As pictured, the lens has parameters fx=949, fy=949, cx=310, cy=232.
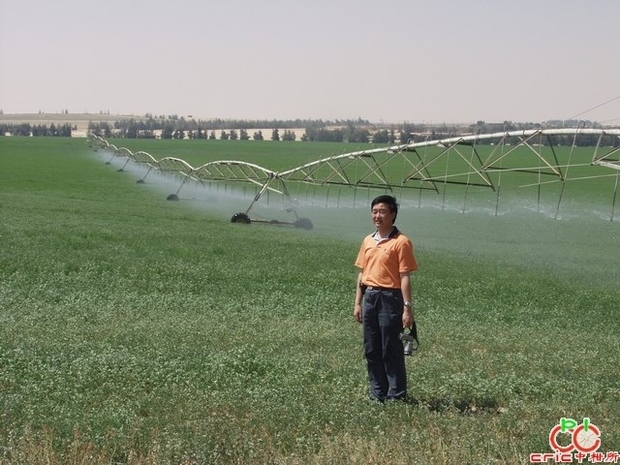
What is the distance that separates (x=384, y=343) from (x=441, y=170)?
8391 cm

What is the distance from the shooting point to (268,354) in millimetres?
11266

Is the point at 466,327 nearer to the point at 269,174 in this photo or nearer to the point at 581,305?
the point at 581,305

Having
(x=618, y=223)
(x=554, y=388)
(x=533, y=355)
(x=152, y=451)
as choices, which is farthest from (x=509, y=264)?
(x=618, y=223)

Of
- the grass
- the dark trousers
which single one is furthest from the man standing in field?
the grass

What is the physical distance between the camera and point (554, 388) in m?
9.60

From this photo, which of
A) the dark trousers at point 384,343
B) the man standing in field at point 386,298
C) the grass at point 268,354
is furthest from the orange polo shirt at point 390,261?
the grass at point 268,354

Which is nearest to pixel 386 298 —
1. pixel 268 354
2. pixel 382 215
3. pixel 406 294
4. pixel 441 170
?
pixel 406 294

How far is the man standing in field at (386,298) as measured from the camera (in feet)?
28.2

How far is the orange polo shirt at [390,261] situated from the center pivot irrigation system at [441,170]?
10087 millimetres

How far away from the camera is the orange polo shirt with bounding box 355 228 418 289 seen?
8594mm

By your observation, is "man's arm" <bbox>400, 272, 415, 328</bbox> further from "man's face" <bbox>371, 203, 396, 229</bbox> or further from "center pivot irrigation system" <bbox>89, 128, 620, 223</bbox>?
"center pivot irrigation system" <bbox>89, 128, 620, 223</bbox>

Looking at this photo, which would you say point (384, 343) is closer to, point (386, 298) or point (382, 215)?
point (386, 298)

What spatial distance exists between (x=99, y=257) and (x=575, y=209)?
41053 millimetres

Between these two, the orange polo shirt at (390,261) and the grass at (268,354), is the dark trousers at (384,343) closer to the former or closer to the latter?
the orange polo shirt at (390,261)
